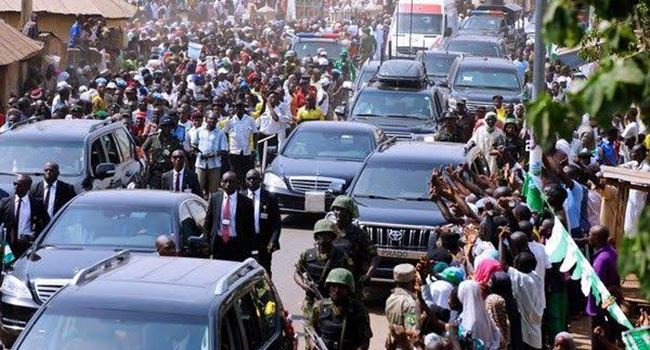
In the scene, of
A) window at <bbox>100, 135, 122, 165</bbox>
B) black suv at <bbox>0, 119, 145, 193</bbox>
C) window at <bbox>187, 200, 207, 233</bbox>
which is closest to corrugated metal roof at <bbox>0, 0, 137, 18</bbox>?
window at <bbox>100, 135, 122, 165</bbox>

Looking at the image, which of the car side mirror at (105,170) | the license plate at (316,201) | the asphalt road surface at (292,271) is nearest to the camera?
the asphalt road surface at (292,271)

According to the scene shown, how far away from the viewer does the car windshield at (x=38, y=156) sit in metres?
17.1

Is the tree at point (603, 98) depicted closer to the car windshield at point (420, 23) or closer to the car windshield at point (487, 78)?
the car windshield at point (487, 78)

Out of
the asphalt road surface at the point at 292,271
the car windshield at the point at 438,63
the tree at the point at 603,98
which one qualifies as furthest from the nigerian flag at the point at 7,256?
the car windshield at the point at 438,63

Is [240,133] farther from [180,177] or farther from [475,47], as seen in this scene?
[475,47]

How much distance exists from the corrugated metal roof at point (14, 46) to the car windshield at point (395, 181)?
969cm

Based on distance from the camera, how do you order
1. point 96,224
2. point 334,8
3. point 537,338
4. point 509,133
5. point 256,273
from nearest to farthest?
point 256,273 < point 537,338 < point 96,224 < point 509,133 < point 334,8

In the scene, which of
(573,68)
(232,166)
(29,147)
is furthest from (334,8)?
(29,147)

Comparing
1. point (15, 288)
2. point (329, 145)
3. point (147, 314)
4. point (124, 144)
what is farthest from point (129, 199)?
point (329, 145)

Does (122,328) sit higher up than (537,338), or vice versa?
(122,328)

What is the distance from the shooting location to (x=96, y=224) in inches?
535

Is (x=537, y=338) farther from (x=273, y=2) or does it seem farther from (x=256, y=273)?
(x=273, y=2)

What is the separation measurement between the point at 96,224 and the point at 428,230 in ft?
12.6

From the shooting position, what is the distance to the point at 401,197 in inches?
658
